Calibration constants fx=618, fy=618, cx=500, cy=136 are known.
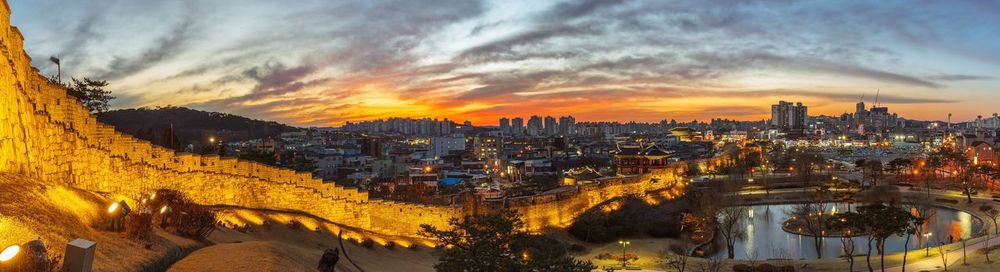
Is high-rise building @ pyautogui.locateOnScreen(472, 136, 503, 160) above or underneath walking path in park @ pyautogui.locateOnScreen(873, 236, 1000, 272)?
above

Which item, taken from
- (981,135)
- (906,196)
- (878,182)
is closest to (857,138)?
(981,135)

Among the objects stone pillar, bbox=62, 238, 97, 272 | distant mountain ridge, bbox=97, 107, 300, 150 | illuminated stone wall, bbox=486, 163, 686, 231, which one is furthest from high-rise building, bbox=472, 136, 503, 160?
stone pillar, bbox=62, 238, 97, 272

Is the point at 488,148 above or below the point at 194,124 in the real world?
below

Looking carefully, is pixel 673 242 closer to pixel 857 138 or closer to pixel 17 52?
pixel 17 52

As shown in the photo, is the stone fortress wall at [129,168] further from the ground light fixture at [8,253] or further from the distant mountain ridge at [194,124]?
the distant mountain ridge at [194,124]

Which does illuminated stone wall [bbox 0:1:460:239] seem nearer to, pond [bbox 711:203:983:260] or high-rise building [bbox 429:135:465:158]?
pond [bbox 711:203:983:260]

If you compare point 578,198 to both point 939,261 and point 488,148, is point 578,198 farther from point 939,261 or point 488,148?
point 488,148

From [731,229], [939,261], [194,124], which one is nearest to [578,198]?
[731,229]
